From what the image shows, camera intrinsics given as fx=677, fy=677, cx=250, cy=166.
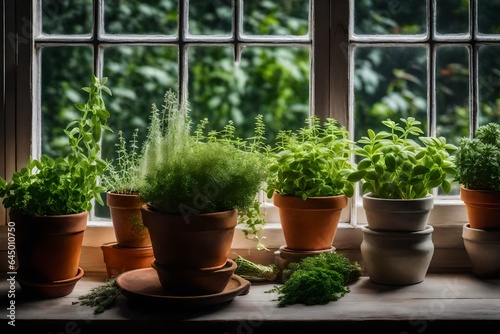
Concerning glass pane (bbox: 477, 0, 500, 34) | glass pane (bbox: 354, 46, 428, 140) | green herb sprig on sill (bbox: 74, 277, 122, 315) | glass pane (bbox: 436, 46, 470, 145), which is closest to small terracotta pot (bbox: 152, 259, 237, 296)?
green herb sprig on sill (bbox: 74, 277, 122, 315)

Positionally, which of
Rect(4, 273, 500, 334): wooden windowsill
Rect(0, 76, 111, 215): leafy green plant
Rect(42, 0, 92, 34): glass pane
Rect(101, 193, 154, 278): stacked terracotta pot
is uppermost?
Rect(42, 0, 92, 34): glass pane

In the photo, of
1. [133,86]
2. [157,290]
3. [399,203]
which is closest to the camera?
[157,290]

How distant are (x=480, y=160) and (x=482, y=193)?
0.12 meters

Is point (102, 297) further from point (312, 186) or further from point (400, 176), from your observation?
point (400, 176)

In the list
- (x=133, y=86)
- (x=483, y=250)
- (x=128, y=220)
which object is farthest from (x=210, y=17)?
(x=483, y=250)

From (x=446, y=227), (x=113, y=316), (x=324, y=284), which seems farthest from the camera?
(x=446, y=227)

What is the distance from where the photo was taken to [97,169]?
229 centimetres

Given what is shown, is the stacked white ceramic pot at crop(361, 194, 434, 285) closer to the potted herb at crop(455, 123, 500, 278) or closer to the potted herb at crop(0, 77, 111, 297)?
the potted herb at crop(455, 123, 500, 278)

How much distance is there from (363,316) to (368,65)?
3.37 feet

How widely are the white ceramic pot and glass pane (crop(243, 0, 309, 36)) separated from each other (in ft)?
2.76

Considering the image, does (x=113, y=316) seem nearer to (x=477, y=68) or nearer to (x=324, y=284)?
(x=324, y=284)

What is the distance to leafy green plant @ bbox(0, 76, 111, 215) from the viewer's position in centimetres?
219

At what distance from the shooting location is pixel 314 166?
2355 millimetres

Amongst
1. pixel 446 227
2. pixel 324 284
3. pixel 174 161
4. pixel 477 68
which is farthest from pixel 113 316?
pixel 477 68
